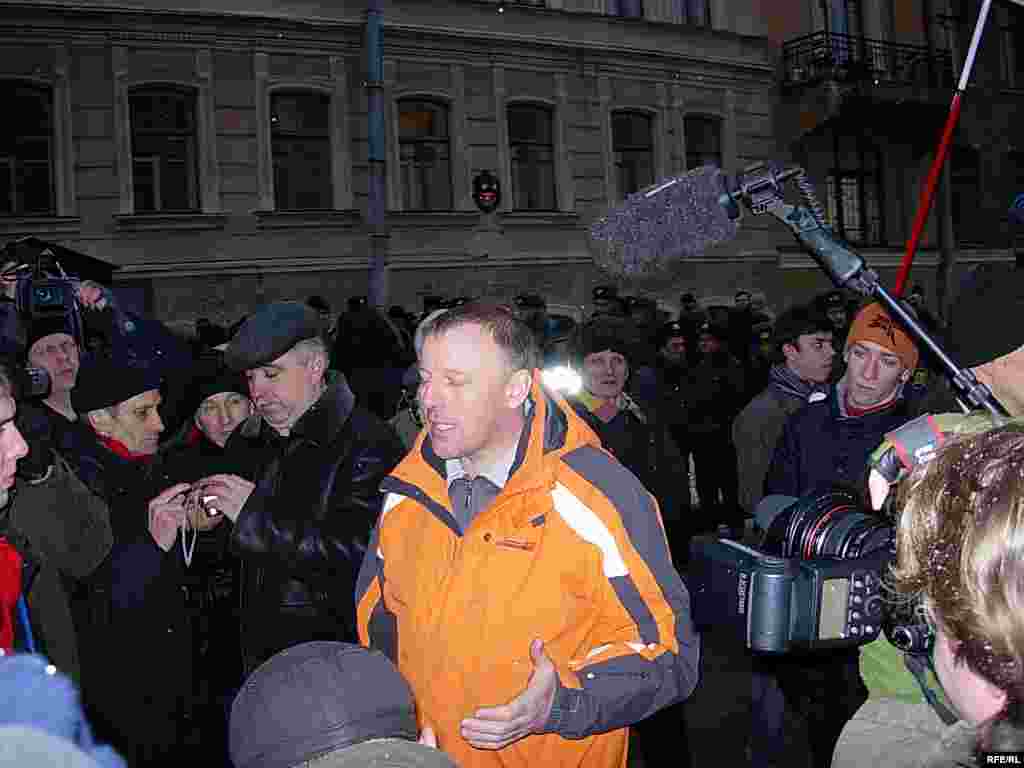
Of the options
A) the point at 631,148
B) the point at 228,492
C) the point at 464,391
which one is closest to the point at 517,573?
the point at 464,391

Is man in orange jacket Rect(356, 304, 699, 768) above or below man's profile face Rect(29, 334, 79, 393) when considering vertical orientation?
below

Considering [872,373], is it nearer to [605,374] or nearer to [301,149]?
[605,374]

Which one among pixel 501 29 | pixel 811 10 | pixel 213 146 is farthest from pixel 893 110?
pixel 213 146

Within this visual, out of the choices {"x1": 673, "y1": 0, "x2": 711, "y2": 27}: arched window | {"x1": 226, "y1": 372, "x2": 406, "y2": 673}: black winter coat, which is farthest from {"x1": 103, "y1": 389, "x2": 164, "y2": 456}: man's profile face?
Answer: {"x1": 673, "y1": 0, "x2": 711, "y2": 27}: arched window

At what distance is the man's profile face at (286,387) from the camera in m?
3.52

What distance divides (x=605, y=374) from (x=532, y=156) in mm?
11516

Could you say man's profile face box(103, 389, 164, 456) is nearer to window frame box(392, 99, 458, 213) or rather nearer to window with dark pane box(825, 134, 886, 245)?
window frame box(392, 99, 458, 213)

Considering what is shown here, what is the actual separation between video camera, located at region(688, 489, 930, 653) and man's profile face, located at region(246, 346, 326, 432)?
1643mm

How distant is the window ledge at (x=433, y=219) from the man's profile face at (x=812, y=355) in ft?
33.6

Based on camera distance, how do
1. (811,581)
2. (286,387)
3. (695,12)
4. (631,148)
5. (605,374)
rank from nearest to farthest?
(811,581) < (286,387) < (605,374) < (631,148) < (695,12)

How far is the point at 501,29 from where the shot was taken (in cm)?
1589

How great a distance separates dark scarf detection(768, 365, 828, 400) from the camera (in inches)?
214

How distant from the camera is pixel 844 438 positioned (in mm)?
3906

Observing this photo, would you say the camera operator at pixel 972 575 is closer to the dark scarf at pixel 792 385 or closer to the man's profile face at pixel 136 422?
the man's profile face at pixel 136 422
